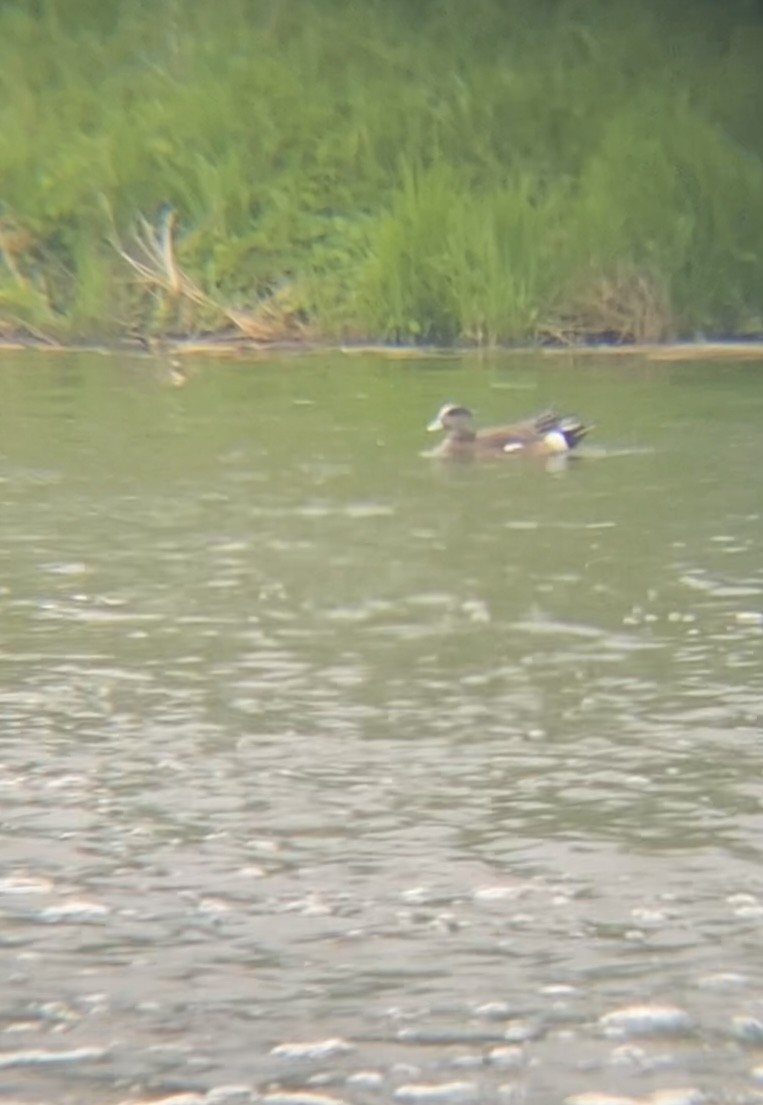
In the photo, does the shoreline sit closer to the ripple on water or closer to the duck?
the duck

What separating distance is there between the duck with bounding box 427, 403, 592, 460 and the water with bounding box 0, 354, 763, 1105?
23 centimetres

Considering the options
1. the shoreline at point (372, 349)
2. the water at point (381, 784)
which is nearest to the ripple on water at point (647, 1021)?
the water at point (381, 784)

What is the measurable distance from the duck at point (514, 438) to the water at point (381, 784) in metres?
0.23

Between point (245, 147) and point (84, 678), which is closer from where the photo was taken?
point (84, 678)

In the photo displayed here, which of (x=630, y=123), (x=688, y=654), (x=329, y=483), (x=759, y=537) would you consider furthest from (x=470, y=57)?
(x=688, y=654)

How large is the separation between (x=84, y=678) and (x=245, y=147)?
12829 millimetres

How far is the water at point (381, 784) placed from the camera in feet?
14.9

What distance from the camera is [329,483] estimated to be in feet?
37.0

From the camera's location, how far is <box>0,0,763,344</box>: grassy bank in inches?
706

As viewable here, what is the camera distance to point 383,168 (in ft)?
64.0

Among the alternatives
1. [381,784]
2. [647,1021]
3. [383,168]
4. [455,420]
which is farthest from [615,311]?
[647,1021]

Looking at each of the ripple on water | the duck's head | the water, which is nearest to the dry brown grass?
the duck's head

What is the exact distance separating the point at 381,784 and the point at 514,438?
6.02 metres

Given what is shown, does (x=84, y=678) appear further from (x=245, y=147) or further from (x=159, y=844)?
(x=245, y=147)
